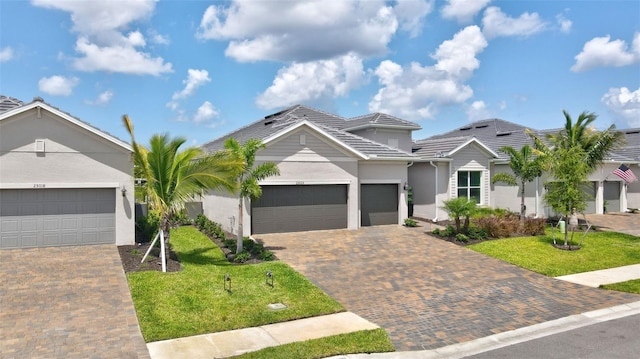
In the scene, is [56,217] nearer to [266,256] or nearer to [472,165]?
[266,256]

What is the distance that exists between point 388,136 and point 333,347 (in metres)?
19.4

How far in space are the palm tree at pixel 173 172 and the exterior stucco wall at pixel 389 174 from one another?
340 inches

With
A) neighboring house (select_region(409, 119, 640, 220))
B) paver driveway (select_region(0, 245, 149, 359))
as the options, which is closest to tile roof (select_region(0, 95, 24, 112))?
paver driveway (select_region(0, 245, 149, 359))

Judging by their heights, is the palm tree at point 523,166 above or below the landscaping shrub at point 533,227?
above

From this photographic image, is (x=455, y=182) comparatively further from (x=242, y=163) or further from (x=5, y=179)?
(x=5, y=179)

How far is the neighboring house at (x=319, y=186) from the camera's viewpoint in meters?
19.4

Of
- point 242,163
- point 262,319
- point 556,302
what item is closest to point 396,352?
point 262,319

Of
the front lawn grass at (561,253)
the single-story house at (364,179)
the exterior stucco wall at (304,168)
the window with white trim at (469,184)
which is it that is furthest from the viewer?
the window with white trim at (469,184)

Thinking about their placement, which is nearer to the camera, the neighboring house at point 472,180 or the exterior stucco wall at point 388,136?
the neighboring house at point 472,180

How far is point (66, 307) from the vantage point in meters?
10.3

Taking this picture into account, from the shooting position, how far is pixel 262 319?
9.96 metres

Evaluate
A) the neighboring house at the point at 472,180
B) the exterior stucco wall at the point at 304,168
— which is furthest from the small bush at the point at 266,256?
the neighboring house at the point at 472,180

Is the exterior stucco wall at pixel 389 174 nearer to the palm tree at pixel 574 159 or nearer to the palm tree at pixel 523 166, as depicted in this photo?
the palm tree at pixel 523 166

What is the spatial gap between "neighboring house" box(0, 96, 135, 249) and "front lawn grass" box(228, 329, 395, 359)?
10.2 metres
